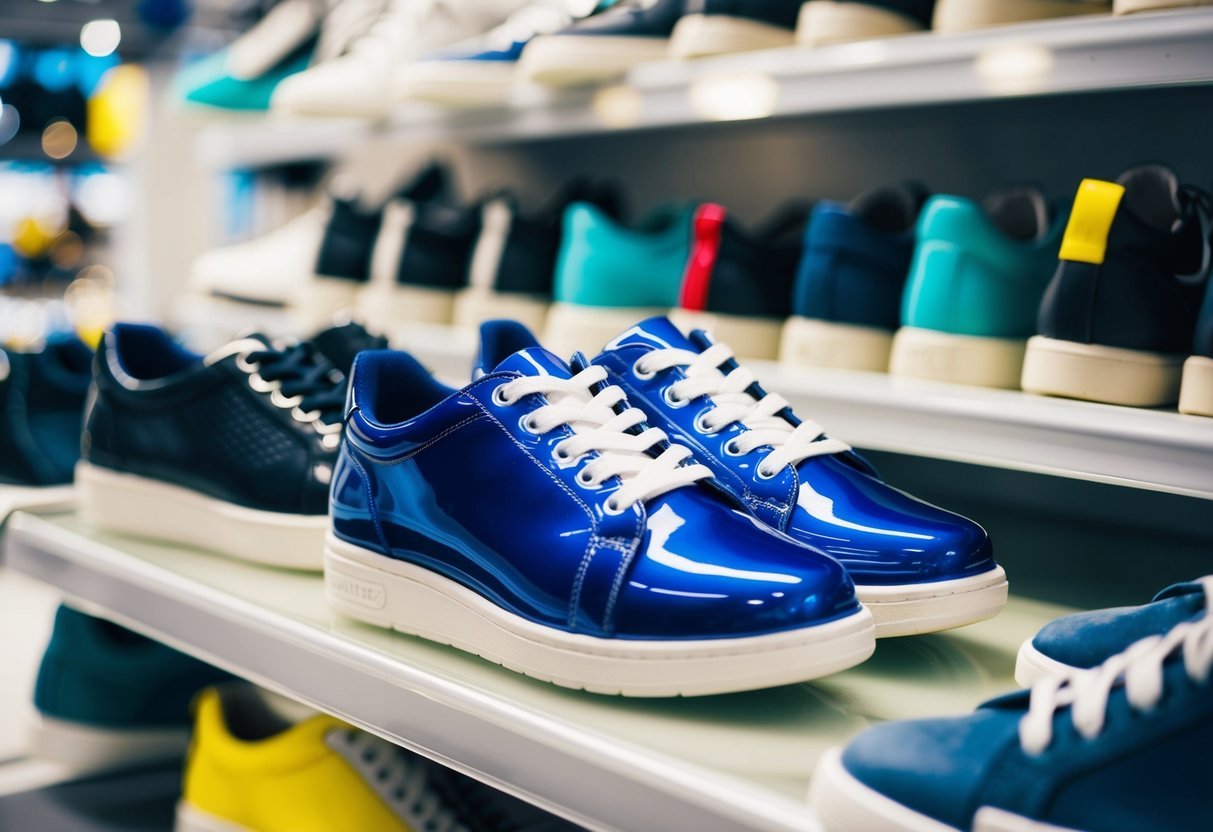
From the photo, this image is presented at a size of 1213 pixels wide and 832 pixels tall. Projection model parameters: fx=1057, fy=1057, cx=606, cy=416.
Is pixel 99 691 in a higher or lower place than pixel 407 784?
lower

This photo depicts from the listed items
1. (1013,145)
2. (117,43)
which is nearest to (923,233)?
(1013,145)

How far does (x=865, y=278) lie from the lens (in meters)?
1.19

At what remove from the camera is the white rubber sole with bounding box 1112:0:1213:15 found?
90 centimetres

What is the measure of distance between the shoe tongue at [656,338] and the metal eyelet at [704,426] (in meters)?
0.07

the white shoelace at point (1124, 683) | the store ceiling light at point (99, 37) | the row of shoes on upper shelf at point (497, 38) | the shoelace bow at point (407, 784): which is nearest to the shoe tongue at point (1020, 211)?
the row of shoes on upper shelf at point (497, 38)

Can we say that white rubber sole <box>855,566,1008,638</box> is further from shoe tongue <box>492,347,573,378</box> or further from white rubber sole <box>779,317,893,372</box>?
white rubber sole <box>779,317,893,372</box>

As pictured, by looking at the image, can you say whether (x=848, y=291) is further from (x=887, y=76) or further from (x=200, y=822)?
(x=200, y=822)

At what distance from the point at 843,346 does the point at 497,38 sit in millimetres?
779

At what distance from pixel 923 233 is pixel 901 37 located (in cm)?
20

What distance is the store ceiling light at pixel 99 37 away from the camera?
3.66 metres

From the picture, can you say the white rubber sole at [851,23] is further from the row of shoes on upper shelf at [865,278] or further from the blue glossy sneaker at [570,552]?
the blue glossy sneaker at [570,552]

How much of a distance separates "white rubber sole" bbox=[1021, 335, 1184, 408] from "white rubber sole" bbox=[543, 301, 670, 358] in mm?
574

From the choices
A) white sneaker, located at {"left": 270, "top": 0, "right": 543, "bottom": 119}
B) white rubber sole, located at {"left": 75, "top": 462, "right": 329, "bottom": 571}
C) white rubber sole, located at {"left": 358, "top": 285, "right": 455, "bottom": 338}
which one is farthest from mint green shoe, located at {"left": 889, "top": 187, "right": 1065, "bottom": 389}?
white sneaker, located at {"left": 270, "top": 0, "right": 543, "bottom": 119}

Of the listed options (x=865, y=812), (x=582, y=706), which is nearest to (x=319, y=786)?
(x=582, y=706)
